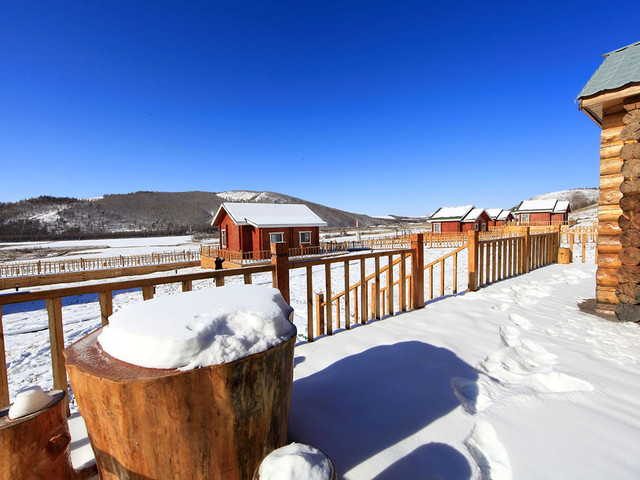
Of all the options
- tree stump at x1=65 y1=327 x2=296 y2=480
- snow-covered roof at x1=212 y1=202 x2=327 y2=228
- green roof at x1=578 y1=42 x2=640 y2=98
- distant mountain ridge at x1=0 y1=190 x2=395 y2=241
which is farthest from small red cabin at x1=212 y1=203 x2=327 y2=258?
distant mountain ridge at x1=0 y1=190 x2=395 y2=241

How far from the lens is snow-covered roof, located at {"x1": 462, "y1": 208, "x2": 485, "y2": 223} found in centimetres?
3056

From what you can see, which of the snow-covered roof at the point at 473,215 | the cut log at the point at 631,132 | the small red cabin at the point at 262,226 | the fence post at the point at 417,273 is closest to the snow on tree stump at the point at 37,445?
the fence post at the point at 417,273

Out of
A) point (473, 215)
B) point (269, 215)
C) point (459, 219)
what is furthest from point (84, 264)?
point (473, 215)

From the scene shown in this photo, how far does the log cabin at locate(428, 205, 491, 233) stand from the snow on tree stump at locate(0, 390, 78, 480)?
108ft

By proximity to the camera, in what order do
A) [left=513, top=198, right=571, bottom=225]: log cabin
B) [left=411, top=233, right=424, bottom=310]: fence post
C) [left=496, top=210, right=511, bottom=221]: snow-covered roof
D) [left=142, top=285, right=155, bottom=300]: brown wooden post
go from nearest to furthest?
[left=142, top=285, right=155, bottom=300]: brown wooden post < [left=411, top=233, right=424, bottom=310]: fence post < [left=513, top=198, right=571, bottom=225]: log cabin < [left=496, top=210, right=511, bottom=221]: snow-covered roof

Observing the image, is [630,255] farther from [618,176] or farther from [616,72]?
[616,72]

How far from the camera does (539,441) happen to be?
183 cm

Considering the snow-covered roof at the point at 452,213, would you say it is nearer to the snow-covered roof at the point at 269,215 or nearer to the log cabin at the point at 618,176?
the snow-covered roof at the point at 269,215

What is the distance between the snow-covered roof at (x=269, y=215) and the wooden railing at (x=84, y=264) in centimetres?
479

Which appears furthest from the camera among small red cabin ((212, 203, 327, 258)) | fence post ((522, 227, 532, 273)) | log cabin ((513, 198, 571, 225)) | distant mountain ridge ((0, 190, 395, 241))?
distant mountain ridge ((0, 190, 395, 241))

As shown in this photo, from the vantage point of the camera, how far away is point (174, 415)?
50.3 inches

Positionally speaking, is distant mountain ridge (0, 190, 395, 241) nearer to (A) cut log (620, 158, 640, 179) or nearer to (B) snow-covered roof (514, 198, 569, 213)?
(B) snow-covered roof (514, 198, 569, 213)

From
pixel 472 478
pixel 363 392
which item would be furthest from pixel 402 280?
pixel 472 478

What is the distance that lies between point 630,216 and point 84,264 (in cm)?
2717
